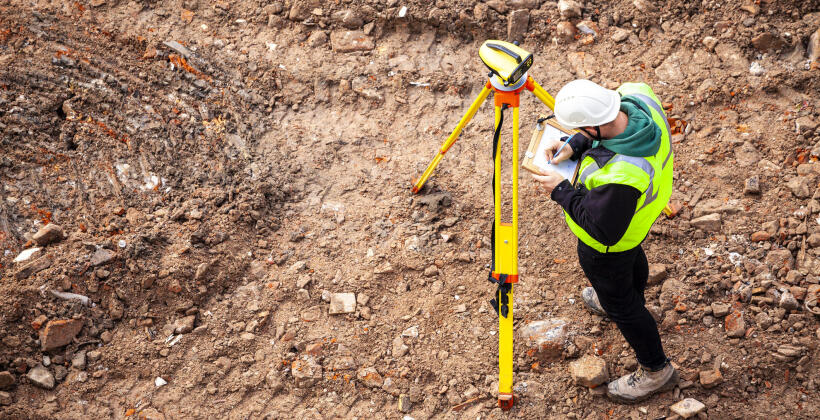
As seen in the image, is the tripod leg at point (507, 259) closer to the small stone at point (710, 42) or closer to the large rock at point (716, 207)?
the large rock at point (716, 207)

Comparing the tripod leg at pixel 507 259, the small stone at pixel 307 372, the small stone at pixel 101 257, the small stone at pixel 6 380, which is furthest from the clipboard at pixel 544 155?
the small stone at pixel 6 380

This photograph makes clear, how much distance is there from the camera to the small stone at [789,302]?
3525mm

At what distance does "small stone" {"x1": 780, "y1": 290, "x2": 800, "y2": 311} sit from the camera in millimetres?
3525

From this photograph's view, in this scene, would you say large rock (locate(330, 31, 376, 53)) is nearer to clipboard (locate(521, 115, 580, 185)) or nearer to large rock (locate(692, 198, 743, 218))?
clipboard (locate(521, 115, 580, 185))

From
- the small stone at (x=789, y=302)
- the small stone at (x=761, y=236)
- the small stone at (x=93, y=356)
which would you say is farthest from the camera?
the small stone at (x=761, y=236)

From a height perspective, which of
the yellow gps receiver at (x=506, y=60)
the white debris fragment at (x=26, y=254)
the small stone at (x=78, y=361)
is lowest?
the small stone at (x=78, y=361)

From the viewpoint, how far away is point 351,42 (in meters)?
5.62

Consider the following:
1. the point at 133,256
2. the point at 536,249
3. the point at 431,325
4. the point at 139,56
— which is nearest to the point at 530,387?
the point at 431,325

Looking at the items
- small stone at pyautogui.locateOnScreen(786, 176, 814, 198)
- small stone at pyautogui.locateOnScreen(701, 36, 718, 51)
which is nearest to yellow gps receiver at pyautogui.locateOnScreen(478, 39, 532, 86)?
small stone at pyautogui.locateOnScreen(786, 176, 814, 198)

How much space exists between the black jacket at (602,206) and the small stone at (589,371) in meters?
1.15

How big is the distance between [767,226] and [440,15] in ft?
11.3

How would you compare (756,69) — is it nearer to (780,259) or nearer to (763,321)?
(780,259)

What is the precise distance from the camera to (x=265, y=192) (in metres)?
4.64

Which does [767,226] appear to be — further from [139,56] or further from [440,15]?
[139,56]
